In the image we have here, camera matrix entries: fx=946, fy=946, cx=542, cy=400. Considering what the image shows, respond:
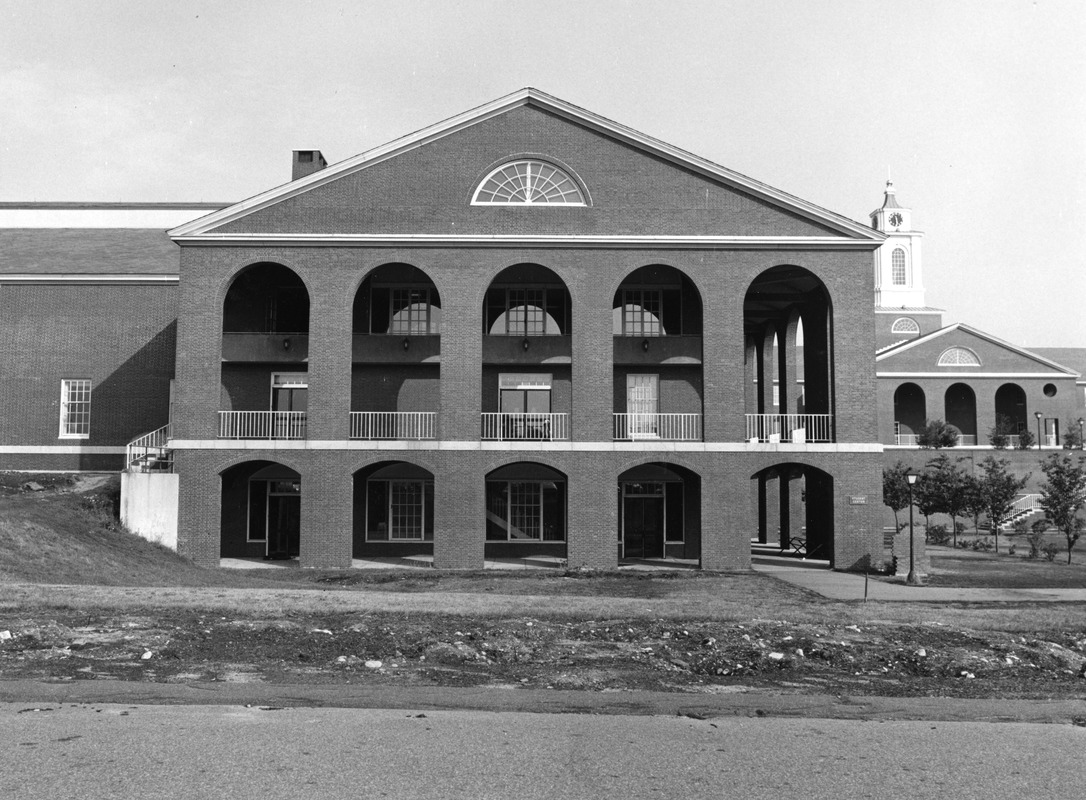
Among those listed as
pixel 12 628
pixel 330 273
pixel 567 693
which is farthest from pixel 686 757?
pixel 330 273

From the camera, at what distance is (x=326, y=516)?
28312 millimetres

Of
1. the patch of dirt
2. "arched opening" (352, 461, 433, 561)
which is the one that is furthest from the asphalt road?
"arched opening" (352, 461, 433, 561)

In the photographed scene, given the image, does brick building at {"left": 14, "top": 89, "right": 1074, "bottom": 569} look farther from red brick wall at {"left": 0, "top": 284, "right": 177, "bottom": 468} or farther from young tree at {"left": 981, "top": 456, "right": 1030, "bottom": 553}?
young tree at {"left": 981, "top": 456, "right": 1030, "bottom": 553}

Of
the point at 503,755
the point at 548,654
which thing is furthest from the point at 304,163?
the point at 503,755

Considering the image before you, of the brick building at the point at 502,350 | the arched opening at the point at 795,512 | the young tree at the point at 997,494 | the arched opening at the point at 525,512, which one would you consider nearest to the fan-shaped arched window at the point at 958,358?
the young tree at the point at 997,494

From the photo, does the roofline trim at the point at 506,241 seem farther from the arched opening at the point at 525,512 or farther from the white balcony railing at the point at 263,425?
the arched opening at the point at 525,512

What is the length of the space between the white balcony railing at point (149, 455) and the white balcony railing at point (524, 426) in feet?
32.6

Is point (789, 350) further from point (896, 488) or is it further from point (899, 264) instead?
point (899, 264)

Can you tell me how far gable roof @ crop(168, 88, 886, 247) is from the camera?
2875 centimetres

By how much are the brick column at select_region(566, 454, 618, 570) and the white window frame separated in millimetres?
18538

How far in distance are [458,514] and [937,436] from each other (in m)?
35.5

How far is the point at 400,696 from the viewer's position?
31.3 feet

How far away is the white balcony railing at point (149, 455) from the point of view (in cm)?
2946

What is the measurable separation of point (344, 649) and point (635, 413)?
20362 mm
